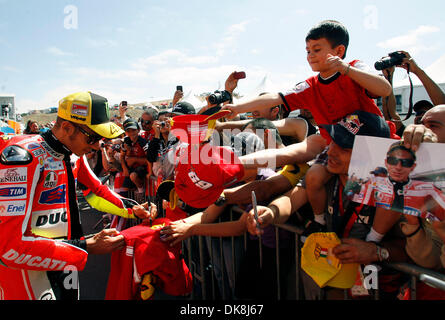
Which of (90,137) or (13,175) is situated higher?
(90,137)

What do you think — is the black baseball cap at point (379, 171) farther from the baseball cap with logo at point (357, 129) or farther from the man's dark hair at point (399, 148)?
the baseball cap with logo at point (357, 129)

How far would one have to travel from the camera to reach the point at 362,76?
5.81ft

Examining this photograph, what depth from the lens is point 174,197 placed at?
7.32ft

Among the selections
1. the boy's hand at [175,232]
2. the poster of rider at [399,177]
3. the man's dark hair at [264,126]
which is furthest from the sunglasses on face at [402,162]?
the boy's hand at [175,232]

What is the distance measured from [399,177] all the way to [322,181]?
549 mm

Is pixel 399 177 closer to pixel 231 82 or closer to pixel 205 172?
pixel 205 172

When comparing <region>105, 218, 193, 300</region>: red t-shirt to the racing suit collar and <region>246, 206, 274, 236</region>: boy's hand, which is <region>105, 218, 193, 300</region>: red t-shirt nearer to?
the racing suit collar

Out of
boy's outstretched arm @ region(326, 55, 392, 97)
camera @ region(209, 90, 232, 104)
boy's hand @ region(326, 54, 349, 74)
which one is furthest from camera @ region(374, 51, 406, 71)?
camera @ region(209, 90, 232, 104)

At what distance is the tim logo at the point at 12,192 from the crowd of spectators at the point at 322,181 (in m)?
0.94

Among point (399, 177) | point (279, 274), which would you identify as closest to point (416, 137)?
point (399, 177)

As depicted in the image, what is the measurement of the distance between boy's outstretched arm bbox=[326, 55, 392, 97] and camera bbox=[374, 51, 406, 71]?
91cm

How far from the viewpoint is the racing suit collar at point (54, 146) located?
6.10 feet
